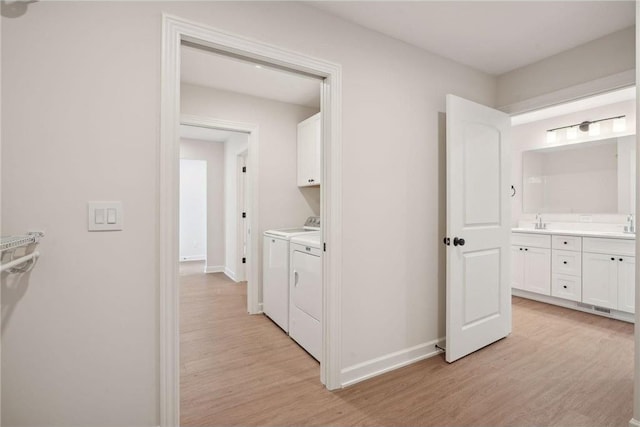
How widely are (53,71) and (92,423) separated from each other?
1534 mm

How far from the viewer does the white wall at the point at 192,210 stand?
22.1 ft

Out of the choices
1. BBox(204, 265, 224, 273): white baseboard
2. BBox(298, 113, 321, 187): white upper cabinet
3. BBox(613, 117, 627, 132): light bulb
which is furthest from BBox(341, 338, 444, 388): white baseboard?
BBox(204, 265, 224, 273): white baseboard

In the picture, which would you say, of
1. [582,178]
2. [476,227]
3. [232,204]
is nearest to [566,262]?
[582,178]

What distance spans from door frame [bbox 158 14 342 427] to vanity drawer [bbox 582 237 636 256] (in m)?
3.14

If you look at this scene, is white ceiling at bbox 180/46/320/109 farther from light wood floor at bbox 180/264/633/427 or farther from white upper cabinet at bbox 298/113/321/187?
light wood floor at bbox 180/264/633/427

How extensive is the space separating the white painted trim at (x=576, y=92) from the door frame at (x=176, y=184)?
1820 millimetres

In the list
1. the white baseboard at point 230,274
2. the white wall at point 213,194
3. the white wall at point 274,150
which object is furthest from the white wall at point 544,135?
the white wall at point 213,194

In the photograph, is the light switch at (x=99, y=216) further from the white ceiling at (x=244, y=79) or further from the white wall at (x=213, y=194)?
the white wall at (x=213, y=194)

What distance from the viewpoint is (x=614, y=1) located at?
1816mm

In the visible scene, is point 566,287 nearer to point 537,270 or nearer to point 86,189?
point 537,270

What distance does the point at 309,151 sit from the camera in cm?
347

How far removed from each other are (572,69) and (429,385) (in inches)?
104

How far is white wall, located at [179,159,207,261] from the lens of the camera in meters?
6.75

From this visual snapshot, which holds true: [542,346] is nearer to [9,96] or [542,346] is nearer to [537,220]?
[537,220]
